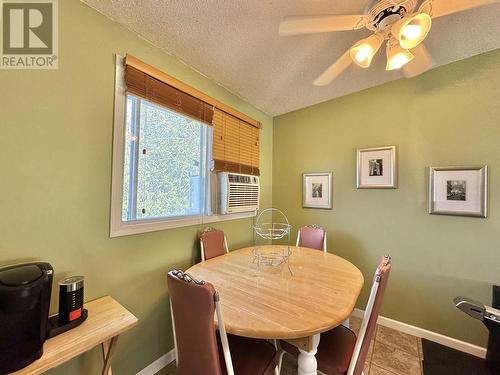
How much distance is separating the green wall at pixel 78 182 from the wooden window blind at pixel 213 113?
0.14m

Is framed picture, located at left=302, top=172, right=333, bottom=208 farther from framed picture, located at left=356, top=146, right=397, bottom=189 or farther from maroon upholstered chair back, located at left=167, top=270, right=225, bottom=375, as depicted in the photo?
maroon upholstered chair back, located at left=167, top=270, right=225, bottom=375

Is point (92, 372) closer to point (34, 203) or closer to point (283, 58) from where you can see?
point (34, 203)

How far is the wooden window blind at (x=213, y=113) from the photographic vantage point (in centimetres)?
144

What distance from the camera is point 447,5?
102cm

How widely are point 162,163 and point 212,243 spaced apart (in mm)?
833

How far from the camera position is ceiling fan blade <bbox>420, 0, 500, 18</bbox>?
3.24 feet

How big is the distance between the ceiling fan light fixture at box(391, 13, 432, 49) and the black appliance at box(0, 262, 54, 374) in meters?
1.99

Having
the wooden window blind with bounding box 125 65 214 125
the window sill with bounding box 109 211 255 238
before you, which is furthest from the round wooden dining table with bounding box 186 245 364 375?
the wooden window blind with bounding box 125 65 214 125

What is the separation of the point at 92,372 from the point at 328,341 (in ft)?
4.62

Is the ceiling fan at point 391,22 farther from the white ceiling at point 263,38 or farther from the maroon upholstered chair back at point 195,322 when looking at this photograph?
the maroon upholstered chair back at point 195,322

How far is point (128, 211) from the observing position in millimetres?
1479

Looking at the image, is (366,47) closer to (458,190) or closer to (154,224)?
(458,190)

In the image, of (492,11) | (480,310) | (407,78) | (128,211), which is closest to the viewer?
(480,310)

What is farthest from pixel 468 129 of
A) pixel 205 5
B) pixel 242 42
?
pixel 205 5
